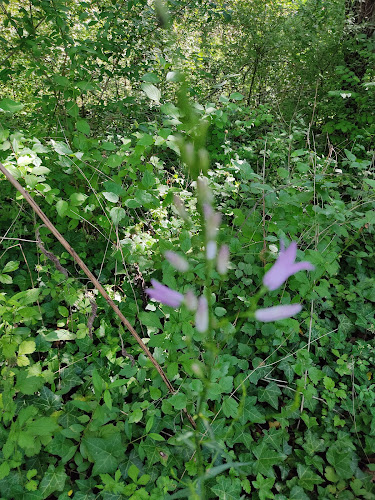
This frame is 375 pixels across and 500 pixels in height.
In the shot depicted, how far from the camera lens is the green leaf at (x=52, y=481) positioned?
134 cm

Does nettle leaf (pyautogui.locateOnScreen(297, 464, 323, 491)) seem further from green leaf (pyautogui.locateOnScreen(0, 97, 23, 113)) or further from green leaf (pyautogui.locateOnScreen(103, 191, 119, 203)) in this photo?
green leaf (pyautogui.locateOnScreen(0, 97, 23, 113))

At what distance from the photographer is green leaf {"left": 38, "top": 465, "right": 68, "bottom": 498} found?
134 centimetres

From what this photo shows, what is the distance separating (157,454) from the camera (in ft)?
4.73

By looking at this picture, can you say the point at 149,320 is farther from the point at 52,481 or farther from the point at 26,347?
the point at 52,481

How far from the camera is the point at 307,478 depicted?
1.54m

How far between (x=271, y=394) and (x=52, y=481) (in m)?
1.06

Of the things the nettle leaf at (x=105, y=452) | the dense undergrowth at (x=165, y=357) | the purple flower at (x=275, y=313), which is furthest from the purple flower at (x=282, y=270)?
the nettle leaf at (x=105, y=452)

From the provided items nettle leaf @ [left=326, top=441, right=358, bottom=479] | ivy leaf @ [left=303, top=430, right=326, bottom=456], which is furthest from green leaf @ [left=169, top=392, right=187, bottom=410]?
nettle leaf @ [left=326, top=441, right=358, bottom=479]

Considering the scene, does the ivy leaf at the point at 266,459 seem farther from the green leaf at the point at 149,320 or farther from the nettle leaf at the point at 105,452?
the green leaf at the point at 149,320

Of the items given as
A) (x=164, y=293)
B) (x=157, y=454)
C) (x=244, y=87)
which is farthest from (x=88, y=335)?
(x=244, y=87)

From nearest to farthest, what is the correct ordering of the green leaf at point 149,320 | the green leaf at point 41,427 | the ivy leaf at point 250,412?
the green leaf at point 41,427
the green leaf at point 149,320
the ivy leaf at point 250,412

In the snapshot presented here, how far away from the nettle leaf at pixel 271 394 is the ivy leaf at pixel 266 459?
0.20 m

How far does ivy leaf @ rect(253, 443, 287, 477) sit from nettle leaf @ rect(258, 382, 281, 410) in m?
0.20

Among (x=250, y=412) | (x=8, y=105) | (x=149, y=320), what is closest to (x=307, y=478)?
(x=250, y=412)
